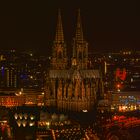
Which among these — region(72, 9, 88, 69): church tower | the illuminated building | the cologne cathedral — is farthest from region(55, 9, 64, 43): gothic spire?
the illuminated building

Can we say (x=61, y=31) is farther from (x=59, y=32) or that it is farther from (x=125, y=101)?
(x=125, y=101)

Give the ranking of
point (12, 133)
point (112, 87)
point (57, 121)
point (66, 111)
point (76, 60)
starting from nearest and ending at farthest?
point (12, 133) < point (57, 121) < point (66, 111) < point (76, 60) < point (112, 87)

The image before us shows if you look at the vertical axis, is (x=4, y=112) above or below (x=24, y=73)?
below

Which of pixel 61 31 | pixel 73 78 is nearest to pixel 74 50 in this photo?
pixel 61 31

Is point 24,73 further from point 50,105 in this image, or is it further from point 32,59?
point 50,105

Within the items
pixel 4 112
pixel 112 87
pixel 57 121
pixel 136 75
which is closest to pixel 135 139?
pixel 57 121

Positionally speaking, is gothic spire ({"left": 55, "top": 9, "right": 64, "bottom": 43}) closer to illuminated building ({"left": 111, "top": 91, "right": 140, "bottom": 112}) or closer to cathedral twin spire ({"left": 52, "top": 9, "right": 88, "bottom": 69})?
cathedral twin spire ({"left": 52, "top": 9, "right": 88, "bottom": 69})

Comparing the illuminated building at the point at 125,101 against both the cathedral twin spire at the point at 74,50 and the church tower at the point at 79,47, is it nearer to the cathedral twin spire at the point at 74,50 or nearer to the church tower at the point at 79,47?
the cathedral twin spire at the point at 74,50

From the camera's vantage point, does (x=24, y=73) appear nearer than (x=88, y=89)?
No
